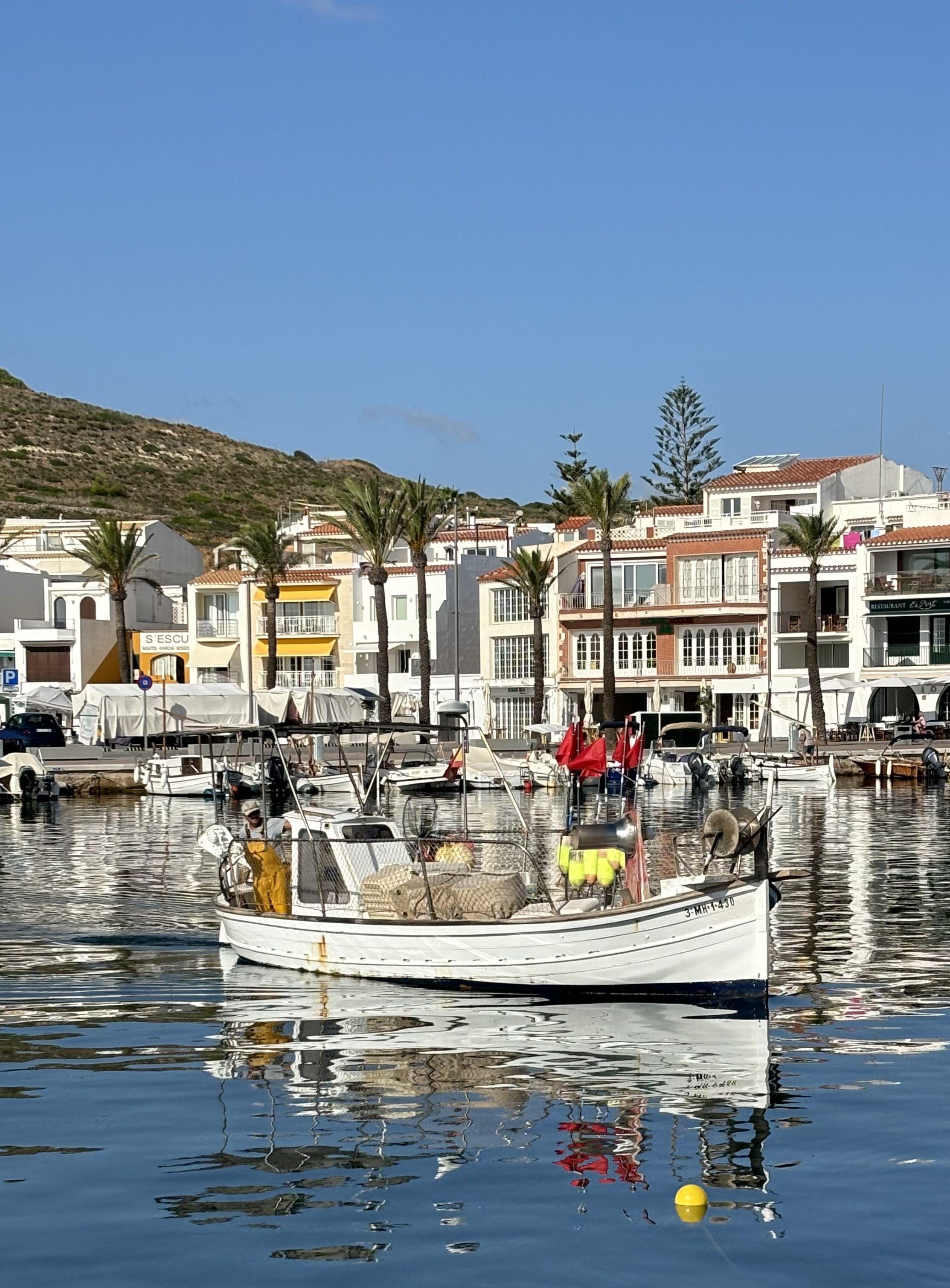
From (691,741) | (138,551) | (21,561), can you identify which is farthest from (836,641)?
(21,561)

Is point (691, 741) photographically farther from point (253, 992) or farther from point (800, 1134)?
point (800, 1134)

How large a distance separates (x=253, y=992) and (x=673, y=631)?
72.5m

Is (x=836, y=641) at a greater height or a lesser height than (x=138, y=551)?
lesser

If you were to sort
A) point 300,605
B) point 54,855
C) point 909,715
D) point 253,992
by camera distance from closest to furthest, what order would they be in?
point 253,992, point 54,855, point 909,715, point 300,605

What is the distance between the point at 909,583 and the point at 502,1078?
76800 mm

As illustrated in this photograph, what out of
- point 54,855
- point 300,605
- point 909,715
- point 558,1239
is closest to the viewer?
point 558,1239

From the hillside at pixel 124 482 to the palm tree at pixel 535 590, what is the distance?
207 ft

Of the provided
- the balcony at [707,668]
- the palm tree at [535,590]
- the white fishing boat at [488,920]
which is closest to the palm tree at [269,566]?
the palm tree at [535,590]

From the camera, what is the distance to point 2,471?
174 meters

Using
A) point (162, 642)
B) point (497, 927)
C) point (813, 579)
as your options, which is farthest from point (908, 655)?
point (497, 927)

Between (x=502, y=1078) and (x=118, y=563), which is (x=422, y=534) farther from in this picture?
(x=502, y=1078)

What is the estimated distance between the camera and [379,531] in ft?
294

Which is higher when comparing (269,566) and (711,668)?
(269,566)

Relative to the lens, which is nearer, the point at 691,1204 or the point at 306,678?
the point at 691,1204
